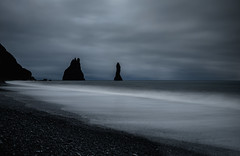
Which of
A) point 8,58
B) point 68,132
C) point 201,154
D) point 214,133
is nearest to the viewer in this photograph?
point 201,154

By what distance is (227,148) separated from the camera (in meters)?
5.04

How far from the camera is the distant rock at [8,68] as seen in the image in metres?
127

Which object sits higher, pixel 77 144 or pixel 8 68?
pixel 8 68

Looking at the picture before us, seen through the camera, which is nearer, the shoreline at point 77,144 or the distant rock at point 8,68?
the shoreline at point 77,144

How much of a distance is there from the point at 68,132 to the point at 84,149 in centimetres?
150

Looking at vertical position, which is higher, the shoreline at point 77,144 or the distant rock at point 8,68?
the distant rock at point 8,68

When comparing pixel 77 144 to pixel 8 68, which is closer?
pixel 77 144

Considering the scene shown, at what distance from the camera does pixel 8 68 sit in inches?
5507

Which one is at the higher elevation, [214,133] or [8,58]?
[8,58]

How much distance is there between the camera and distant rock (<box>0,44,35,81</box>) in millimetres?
127113

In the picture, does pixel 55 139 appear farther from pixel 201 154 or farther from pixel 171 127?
pixel 171 127

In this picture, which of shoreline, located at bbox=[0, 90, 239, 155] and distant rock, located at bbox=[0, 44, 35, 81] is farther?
distant rock, located at bbox=[0, 44, 35, 81]

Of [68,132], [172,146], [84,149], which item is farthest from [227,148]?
[68,132]

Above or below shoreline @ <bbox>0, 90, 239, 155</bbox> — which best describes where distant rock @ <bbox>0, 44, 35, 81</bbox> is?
above
